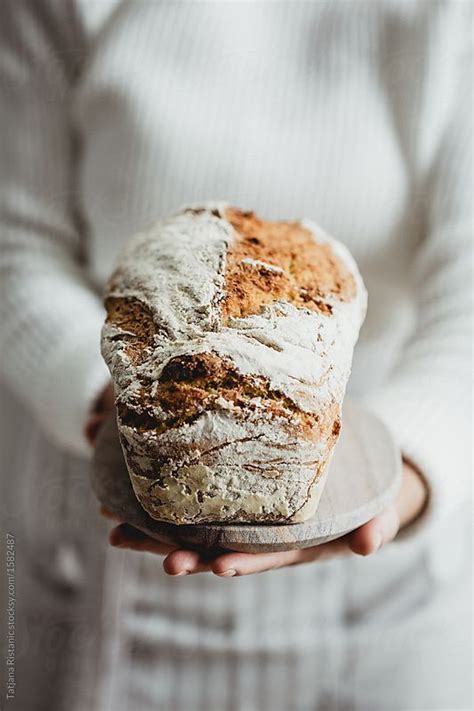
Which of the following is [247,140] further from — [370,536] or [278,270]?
[370,536]

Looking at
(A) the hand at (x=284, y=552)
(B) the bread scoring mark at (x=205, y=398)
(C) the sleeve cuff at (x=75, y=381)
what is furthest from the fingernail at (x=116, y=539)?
(C) the sleeve cuff at (x=75, y=381)

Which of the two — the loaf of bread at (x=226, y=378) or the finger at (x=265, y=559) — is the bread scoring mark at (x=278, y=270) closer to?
the loaf of bread at (x=226, y=378)

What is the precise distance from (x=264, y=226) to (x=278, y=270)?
8 centimetres

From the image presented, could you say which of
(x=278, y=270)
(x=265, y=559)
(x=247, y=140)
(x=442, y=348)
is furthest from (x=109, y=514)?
(x=247, y=140)

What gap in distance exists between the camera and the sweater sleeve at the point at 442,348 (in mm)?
727

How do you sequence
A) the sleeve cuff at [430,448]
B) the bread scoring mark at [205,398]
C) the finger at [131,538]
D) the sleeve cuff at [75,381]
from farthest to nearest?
the sleeve cuff at [75,381]
the sleeve cuff at [430,448]
the finger at [131,538]
the bread scoring mark at [205,398]

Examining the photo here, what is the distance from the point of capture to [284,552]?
1.88 feet

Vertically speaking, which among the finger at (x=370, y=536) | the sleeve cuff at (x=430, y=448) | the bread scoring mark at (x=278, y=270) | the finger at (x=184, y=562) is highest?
the bread scoring mark at (x=278, y=270)

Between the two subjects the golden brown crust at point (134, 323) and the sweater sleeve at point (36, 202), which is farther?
the sweater sleeve at point (36, 202)

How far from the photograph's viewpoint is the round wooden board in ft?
1.67

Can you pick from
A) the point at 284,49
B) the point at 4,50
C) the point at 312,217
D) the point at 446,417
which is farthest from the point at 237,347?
the point at 4,50

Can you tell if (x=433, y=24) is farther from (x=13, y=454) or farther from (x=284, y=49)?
(x=13, y=454)

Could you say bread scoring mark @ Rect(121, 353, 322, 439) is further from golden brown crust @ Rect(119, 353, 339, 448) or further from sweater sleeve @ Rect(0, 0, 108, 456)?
sweater sleeve @ Rect(0, 0, 108, 456)

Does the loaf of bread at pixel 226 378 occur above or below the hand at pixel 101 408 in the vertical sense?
above
